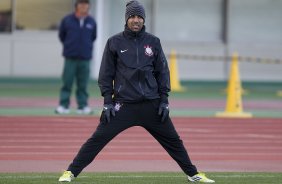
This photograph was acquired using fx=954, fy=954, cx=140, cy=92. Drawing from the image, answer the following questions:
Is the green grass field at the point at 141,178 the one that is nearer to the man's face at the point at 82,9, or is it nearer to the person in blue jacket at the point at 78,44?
the person in blue jacket at the point at 78,44

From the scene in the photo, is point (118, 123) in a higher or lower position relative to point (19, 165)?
higher

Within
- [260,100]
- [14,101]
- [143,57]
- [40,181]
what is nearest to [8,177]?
[40,181]

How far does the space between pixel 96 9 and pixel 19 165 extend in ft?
57.1

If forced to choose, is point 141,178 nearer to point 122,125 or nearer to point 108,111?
point 122,125

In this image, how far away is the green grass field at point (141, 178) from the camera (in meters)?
10.3

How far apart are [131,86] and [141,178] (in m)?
1.39

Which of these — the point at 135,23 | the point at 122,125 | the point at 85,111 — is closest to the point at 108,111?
the point at 122,125

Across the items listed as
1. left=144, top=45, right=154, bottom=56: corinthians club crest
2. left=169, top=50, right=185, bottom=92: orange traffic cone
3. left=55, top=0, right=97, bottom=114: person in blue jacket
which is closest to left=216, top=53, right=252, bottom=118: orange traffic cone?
left=55, top=0, right=97, bottom=114: person in blue jacket

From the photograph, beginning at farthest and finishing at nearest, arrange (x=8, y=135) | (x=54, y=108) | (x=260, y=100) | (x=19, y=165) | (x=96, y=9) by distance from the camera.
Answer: (x=96, y=9) < (x=260, y=100) < (x=54, y=108) < (x=8, y=135) < (x=19, y=165)

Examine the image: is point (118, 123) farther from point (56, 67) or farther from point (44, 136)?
point (56, 67)

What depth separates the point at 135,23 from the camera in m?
9.71

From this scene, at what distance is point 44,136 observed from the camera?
50.0ft

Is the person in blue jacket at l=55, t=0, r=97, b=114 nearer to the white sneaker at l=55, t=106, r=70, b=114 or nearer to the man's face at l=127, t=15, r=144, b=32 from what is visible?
the white sneaker at l=55, t=106, r=70, b=114

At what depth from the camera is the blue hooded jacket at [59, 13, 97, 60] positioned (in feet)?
60.6
